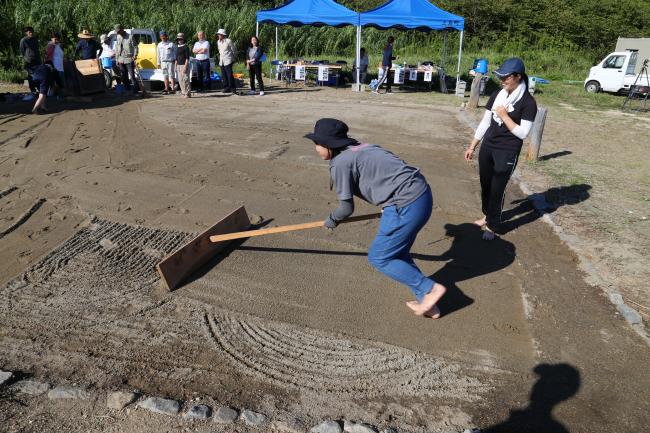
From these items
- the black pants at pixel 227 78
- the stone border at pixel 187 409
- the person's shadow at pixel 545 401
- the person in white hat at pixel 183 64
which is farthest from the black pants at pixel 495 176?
the black pants at pixel 227 78

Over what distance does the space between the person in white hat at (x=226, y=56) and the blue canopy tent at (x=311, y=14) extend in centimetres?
276

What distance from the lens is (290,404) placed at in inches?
111

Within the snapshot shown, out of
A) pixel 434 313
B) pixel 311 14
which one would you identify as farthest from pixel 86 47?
pixel 434 313

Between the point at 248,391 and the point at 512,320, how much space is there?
82.8 inches

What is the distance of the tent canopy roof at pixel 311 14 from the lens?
16031mm

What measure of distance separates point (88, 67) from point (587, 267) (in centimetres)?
1258

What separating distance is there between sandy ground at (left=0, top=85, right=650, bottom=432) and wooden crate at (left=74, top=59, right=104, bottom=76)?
6617 millimetres

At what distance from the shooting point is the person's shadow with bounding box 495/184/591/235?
221 inches

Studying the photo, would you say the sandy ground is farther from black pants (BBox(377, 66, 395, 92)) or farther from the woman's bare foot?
black pants (BBox(377, 66, 395, 92))

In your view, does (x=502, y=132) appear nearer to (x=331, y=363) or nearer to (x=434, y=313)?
(x=434, y=313)

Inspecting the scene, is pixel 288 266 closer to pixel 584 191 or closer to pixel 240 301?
pixel 240 301

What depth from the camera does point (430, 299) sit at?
352 cm

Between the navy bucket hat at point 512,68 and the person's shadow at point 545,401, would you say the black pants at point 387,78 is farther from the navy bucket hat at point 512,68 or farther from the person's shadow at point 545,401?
the person's shadow at point 545,401

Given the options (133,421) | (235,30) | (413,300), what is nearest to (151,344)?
(133,421)
